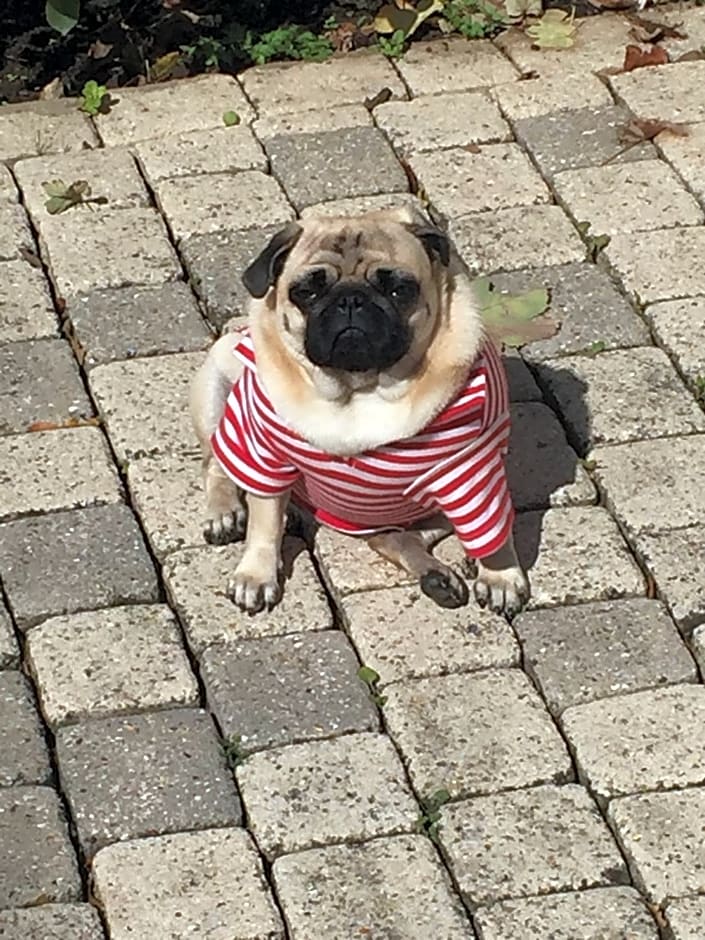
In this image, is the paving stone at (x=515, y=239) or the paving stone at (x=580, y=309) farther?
the paving stone at (x=515, y=239)

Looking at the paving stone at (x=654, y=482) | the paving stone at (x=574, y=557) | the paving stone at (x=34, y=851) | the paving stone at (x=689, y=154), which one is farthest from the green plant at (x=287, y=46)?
the paving stone at (x=34, y=851)

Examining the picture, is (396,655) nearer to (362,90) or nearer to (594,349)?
(594,349)

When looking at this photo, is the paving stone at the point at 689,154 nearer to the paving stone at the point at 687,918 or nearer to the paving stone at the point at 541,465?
the paving stone at the point at 541,465

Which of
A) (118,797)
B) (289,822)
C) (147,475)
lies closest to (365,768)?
(289,822)

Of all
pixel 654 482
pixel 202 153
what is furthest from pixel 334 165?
pixel 654 482

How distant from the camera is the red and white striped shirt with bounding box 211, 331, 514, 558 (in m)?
4.61

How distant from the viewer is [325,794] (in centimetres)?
424

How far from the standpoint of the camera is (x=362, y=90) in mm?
6840

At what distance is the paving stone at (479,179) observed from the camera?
6.24m

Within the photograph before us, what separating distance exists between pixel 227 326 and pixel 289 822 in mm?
1903

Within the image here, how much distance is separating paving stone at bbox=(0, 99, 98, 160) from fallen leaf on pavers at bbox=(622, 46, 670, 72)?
1804mm

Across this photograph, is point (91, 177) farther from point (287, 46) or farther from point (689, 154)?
point (689, 154)

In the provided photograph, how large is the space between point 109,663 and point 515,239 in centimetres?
211

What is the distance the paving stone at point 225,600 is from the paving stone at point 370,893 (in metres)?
0.72
